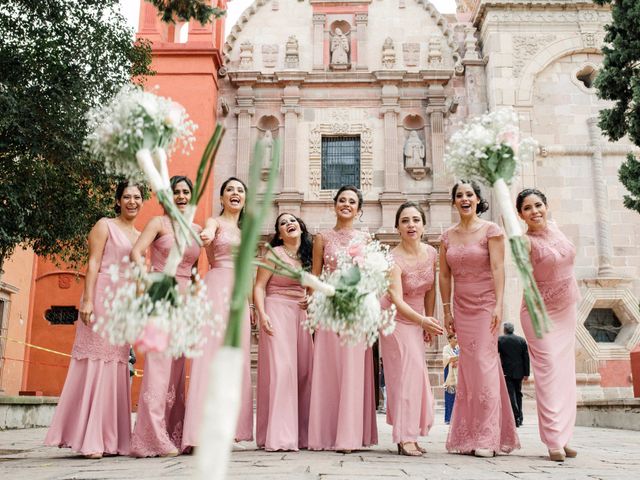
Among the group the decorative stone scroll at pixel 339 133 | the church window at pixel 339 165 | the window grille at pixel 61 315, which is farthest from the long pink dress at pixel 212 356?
the window grille at pixel 61 315

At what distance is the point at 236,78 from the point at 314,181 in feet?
10.1

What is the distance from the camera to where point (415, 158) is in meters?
14.6

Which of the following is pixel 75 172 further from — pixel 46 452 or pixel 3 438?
pixel 46 452

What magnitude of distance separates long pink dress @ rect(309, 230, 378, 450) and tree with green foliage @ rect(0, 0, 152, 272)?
13.1 feet

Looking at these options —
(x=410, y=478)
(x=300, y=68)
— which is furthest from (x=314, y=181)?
(x=410, y=478)

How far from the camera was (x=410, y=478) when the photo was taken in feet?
9.90

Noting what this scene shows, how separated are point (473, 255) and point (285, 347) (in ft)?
5.04

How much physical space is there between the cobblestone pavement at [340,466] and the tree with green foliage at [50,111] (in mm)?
3254

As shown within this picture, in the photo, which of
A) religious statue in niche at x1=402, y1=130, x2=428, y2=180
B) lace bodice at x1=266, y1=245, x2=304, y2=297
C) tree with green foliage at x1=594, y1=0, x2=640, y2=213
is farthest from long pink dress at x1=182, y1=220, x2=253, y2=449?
religious statue in niche at x1=402, y1=130, x2=428, y2=180

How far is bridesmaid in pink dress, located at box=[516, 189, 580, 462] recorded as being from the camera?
4.24m

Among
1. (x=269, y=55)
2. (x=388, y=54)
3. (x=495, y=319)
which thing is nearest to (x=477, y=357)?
(x=495, y=319)

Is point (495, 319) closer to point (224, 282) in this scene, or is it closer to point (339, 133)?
point (224, 282)

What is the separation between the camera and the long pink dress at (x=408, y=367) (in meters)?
4.45

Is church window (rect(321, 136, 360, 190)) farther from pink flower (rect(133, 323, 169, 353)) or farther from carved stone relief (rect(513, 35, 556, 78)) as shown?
pink flower (rect(133, 323, 169, 353))
